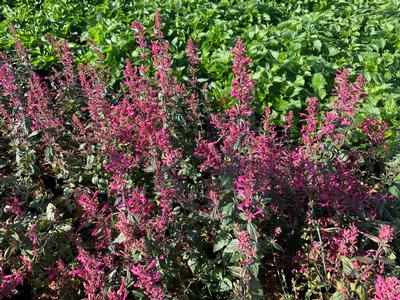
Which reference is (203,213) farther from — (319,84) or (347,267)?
(319,84)

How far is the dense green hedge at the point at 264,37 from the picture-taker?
4086 millimetres

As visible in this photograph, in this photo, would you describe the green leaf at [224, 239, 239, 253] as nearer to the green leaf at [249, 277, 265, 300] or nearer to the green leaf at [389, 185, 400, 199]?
the green leaf at [249, 277, 265, 300]

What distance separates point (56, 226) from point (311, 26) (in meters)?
3.59

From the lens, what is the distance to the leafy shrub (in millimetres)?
2318

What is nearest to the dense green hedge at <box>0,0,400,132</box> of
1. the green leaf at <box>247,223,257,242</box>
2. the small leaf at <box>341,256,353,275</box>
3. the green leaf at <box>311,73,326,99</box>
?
the green leaf at <box>311,73,326,99</box>

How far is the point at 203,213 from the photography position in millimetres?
2564

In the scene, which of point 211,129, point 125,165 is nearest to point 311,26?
point 211,129

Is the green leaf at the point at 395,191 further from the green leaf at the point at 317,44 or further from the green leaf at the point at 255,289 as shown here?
the green leaf at the point at 317,44

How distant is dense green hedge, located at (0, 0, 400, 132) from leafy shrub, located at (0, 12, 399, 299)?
1.09m

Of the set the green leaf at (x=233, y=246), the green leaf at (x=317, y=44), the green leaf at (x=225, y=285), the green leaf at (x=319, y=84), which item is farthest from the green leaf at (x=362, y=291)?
the green leaf at (x=317, y=44)

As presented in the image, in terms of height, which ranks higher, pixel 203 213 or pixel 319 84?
pixel 203 213

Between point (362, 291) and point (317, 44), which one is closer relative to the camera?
point (362, 291)

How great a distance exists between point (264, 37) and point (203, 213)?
9.09ft

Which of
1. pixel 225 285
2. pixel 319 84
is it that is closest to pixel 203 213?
pixel 225 285
